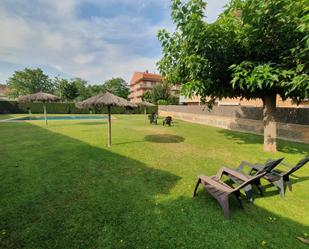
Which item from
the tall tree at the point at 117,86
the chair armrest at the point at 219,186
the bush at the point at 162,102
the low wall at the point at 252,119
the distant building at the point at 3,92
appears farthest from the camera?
the distant building at the point at 3,92

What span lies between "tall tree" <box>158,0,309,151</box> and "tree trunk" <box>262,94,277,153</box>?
1.55ft

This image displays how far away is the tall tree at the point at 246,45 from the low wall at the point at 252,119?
4598mm

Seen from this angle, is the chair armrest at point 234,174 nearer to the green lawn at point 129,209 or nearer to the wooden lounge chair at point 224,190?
the wooden lounge chair at point 224,190

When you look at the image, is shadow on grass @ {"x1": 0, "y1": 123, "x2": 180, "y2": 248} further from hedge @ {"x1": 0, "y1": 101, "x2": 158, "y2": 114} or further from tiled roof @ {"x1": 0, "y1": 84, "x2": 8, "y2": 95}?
tiled roof @ {"x1": 0, "y1": 84, "x2": 8, "y2": 95}

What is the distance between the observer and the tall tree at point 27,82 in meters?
59.5

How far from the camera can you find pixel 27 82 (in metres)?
62.9

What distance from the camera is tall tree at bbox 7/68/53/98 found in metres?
59.5

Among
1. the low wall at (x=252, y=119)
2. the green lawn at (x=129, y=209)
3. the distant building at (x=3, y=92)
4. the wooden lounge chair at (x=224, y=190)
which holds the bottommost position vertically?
the green lawn at (x=129, y=209)

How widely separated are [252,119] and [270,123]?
5714 millimetres

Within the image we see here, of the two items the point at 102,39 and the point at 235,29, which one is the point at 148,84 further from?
the point at 235,29

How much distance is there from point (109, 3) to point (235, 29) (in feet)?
31.9

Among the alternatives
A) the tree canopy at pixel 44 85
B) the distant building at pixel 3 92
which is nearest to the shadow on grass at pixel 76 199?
the tree canopy at pixel 44 85

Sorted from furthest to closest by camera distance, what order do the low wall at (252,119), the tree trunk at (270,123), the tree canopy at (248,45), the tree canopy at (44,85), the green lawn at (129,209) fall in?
the tree canopy at (44,85) < the low wall at (252,119) < the tree trunk at (270,123) < the tree canopy at (248,45) < the green lawn at (129,209)

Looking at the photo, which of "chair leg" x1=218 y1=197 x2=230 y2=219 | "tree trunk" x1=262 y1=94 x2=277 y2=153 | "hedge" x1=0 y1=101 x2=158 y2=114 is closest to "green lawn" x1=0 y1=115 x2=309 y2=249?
"chair leg" x1=218 y1=197 x2=230 y2=219
